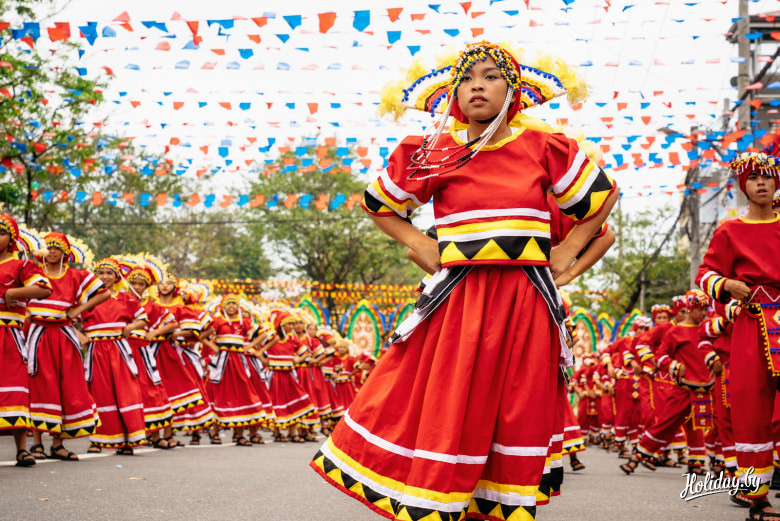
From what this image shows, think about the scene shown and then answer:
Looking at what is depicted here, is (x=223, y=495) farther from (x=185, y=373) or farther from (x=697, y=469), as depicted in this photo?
(x=185, y=373)

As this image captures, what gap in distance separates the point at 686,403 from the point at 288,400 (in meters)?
8.12

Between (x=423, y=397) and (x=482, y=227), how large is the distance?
0.74m

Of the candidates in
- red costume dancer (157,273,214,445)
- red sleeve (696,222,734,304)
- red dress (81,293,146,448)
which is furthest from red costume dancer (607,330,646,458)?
red sleeve (696,222,734,304)

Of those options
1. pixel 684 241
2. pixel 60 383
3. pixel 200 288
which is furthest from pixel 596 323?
pixel 684 241

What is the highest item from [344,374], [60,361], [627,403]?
[60,361]

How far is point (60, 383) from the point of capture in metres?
9.15

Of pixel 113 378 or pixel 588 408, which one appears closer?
pixel 113 378

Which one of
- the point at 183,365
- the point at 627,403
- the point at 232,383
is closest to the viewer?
the point at 183,365

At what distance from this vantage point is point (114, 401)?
10.5 m

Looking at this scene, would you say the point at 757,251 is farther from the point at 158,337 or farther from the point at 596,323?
the point at 596,323

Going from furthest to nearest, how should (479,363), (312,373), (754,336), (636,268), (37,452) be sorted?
(636,268) < (312,373) < (37,452) < (754,336) < (479,363)

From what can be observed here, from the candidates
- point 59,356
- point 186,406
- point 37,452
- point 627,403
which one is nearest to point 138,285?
point 186,406

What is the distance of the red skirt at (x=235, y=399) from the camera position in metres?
14.2

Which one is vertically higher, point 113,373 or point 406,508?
point 406,508
